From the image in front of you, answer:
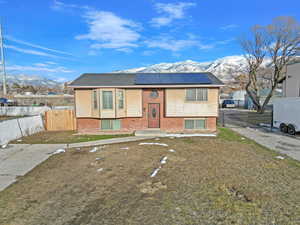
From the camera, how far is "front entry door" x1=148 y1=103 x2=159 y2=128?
14008 mm

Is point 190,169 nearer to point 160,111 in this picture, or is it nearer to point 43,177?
point 43,177

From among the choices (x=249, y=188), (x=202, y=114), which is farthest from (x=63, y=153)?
(x=202, y=114)

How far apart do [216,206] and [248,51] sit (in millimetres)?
29358

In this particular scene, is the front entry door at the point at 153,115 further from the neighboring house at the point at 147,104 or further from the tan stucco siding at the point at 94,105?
the tan stucco siding at the point at 94,105

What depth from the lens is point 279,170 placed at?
6.64m

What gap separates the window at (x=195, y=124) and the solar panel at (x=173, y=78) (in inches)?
124

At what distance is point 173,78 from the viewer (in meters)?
14.7

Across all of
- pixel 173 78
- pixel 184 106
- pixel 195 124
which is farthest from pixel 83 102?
pixel 195 124

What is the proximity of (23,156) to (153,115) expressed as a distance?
8922mm

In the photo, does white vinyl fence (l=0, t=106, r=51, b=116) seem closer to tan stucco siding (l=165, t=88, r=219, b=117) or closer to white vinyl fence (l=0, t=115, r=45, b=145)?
white vinyl fence (l=0, t=115, r=45, b=145)

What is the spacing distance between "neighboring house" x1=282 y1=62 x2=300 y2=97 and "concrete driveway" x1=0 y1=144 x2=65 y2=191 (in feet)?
82.4

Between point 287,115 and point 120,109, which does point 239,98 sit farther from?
point 120,109

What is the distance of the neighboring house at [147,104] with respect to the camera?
43.6ft

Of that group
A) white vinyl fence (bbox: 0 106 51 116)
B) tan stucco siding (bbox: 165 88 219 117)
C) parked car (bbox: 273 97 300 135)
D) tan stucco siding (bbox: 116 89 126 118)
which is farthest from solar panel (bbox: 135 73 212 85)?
white vinyl fence (bbox: 0 106 51 116)
